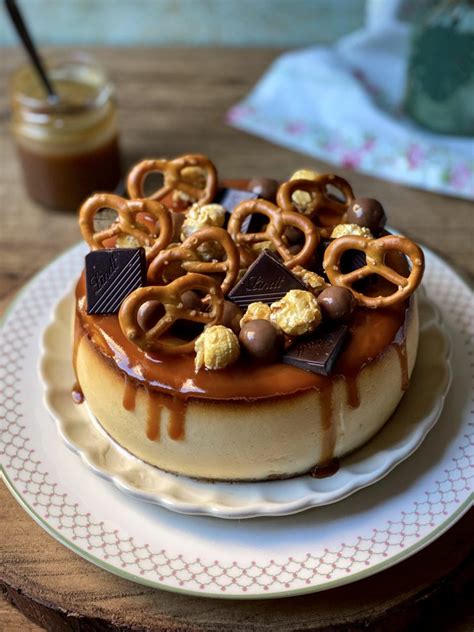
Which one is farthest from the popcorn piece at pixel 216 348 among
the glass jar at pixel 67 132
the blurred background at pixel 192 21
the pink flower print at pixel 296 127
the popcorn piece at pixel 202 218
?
the blurred background at pixel 192 21

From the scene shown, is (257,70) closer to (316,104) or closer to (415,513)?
(316,104)

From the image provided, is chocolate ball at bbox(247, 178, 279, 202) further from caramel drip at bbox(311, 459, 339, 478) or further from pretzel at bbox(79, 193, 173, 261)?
caramel drip at bbox(311, 459, 339, 478)

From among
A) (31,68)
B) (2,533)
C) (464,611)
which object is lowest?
(464,611)

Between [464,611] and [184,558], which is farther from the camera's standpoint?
[464,611]

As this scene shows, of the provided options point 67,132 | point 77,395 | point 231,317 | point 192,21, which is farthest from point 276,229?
point 192,21

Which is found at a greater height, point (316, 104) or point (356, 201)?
point (356, 201)

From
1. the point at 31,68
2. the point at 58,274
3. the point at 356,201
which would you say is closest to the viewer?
the point at 356,201

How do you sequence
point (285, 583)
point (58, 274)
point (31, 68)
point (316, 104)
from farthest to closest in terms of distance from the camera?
1. point (316, 104)
2. point (31, 68)
3. point (58, 274)
4. point (285, 583)

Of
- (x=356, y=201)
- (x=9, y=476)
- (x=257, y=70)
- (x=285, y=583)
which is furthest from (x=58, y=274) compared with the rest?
(x=257, y=70)
